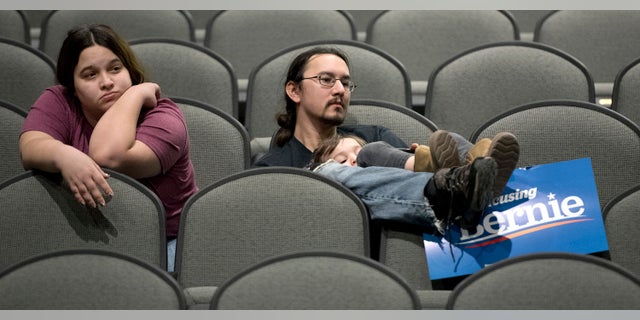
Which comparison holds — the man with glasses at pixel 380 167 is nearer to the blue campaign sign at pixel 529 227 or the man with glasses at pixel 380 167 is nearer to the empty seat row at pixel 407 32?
the blue campaign sign at pixel 529 227

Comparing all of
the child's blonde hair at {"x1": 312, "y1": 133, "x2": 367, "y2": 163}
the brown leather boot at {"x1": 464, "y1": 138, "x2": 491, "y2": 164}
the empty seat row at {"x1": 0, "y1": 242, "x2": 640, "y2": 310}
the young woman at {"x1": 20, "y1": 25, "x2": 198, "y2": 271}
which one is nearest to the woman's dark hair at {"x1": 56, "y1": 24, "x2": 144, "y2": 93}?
the young woman at {"x1": 20, "y1": 25, "x2": 198, "y2": 271}

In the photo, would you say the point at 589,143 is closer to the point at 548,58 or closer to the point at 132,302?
the point at 548,58

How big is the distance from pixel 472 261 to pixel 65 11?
1.20 m

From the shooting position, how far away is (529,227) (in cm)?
145

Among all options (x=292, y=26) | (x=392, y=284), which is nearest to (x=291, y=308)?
(x=392, y=284)

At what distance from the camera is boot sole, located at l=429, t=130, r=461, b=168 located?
1.46 m

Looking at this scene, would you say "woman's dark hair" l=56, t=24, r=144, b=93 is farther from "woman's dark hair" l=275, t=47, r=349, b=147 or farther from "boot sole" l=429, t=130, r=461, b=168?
"boot sole" l=429, t=130, r=461, b=168

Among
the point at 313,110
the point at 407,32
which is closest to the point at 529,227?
the point at 313,110

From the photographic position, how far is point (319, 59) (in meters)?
1.81

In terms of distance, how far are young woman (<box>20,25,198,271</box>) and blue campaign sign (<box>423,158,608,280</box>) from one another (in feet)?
1.30

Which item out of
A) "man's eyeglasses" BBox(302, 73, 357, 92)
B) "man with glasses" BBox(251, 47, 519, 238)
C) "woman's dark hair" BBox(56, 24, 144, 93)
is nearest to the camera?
"man with glasses" BBox(251, 47, 519, 238)

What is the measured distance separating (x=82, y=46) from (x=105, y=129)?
17 cm

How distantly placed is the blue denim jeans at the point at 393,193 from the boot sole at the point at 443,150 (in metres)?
0.02

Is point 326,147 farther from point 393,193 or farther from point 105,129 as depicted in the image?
point 105,129
